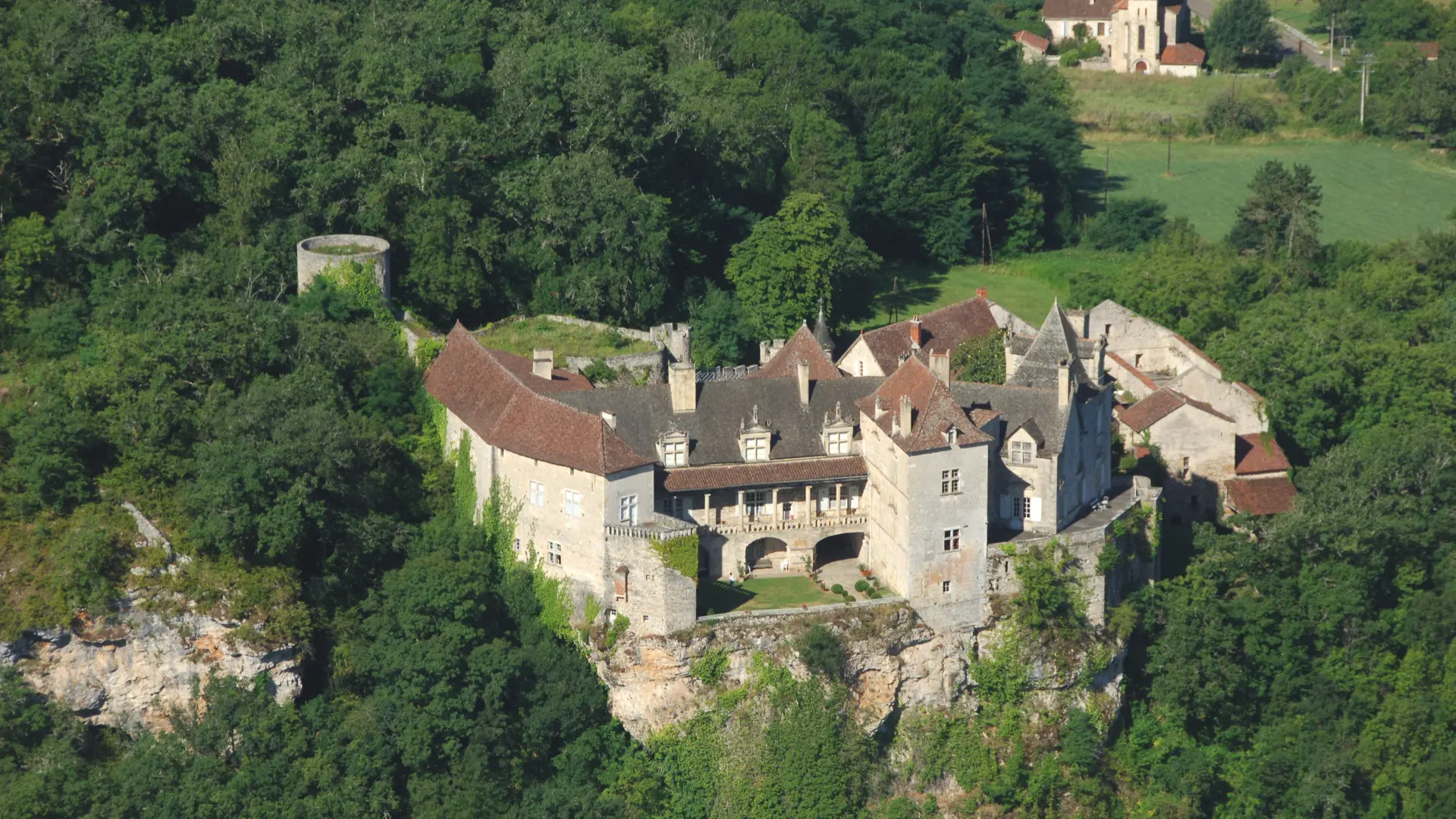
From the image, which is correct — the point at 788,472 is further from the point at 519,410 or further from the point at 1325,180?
the point at 1325,180

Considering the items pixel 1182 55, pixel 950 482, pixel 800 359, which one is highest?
pixel 1182 55

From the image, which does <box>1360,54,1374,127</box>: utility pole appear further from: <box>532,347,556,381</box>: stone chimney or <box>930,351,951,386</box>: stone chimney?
<box>532,347,556,381</box>: stone chimney

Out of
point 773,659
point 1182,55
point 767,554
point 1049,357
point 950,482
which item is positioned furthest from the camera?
point 1182,55

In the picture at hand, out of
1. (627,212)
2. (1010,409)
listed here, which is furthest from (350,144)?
(1010,409)

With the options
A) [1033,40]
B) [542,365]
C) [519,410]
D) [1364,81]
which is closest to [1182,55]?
[1033,40]

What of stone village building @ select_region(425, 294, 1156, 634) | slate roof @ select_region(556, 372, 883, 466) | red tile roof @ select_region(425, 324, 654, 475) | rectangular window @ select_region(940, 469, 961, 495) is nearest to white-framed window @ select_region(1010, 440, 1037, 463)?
stone village building @ select_region(425, 294, 1156, 634)

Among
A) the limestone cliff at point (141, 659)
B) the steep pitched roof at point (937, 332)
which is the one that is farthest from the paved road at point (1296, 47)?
the limestone cliff at point (141, 659)

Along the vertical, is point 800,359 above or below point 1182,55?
below
